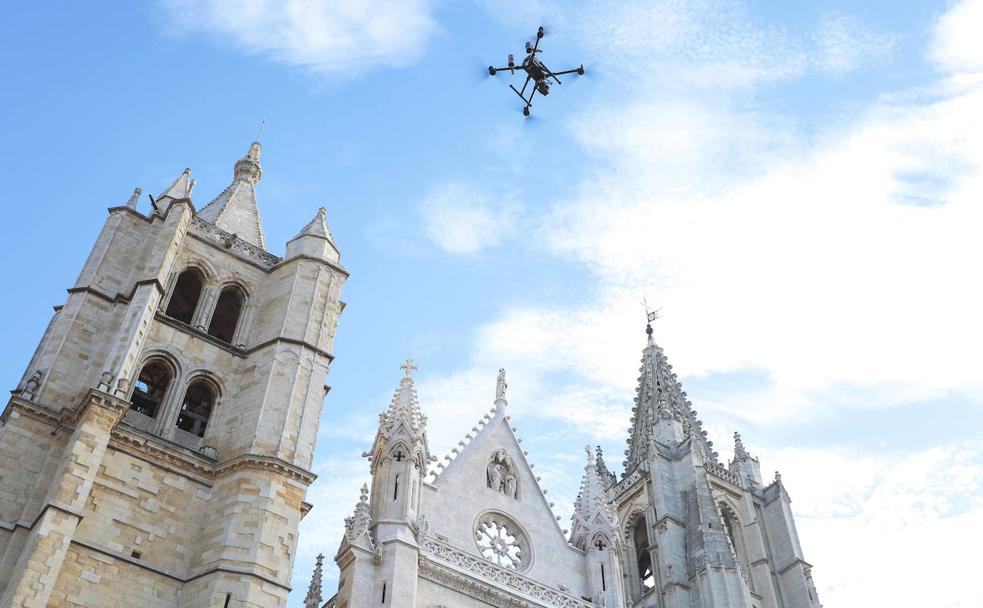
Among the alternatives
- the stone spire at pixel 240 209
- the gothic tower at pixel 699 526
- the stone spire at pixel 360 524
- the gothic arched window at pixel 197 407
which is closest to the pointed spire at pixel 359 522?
the stone spire at pixel 360 524

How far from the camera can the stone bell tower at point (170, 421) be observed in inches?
655

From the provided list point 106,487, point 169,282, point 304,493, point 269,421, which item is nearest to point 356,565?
point 304,493

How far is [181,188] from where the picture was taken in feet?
80.9

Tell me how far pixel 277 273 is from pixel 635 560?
50.7 feet

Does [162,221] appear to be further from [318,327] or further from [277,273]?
[318,327]

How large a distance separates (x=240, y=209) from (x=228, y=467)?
1067 cm

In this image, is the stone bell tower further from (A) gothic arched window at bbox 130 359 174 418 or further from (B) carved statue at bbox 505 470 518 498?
(B) carved statue at bbox 505 470 518 498

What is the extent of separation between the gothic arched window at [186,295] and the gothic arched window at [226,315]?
547 millimetres

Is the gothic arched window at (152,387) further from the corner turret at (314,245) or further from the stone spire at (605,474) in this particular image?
the stone spire at (605,474)

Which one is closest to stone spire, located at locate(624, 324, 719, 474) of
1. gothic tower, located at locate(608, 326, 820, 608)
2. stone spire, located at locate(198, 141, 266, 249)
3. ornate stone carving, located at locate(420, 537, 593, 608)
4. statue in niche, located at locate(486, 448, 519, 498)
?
gothic tower, located at locate(608, 326, 820, 608)

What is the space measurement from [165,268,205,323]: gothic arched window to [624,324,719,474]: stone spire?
1656 cm

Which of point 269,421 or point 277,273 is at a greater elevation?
point 277,273

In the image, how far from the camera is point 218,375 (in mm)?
21094

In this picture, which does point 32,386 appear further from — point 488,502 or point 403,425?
point 488,502
